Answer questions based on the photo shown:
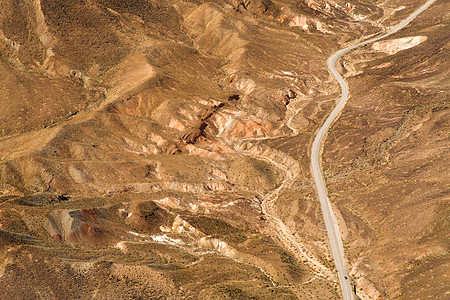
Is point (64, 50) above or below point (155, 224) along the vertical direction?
above

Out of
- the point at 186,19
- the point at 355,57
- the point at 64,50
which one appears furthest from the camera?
the point at 186,19

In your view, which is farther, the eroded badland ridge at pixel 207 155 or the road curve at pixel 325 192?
the road curve at pixel 325 192

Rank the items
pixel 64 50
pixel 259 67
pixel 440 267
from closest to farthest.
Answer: pixel 440 267, pixel 64 50, pixel 259 67

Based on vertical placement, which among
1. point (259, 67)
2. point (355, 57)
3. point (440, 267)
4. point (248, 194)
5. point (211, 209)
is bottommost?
point (211, 209)

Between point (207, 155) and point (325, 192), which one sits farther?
point (207, 155)

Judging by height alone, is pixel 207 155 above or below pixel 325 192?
below

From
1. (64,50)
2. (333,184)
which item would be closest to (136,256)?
(333,184)

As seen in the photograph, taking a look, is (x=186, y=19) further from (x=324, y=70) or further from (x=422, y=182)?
(x=422, y=182)

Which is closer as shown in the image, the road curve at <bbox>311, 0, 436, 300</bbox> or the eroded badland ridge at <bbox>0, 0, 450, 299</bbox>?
the eroded badland ridge at <bbox>0, 0, 450, 299</bbox>
